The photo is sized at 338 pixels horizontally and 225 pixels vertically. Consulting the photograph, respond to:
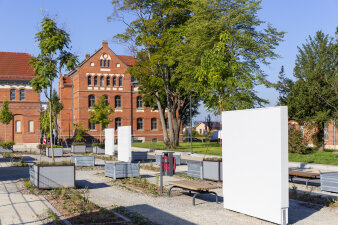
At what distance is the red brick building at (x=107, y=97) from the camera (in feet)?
183

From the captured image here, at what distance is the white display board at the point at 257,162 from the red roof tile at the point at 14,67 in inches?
1722

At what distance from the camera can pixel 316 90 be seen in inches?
1528

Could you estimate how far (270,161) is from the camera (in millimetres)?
7953

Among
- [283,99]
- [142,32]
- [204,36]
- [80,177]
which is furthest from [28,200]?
[283,99]

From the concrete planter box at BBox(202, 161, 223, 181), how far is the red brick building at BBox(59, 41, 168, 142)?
42.0 meters

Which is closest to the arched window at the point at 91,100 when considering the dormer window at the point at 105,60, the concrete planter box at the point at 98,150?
the dormer window at the point at 105,60

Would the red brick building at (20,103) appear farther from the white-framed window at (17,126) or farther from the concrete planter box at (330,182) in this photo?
the concrete planter box at (330,182)

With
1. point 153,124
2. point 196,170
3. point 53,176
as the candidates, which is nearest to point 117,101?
point 153,124

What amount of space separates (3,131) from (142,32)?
2366 centimetres

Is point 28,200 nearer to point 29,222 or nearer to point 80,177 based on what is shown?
point 29,222

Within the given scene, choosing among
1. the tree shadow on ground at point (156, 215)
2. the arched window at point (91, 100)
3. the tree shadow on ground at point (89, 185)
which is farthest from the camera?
the arched window at point (91, 100)

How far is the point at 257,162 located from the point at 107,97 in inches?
1980

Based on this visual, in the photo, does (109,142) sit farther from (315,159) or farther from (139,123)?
(139,123)

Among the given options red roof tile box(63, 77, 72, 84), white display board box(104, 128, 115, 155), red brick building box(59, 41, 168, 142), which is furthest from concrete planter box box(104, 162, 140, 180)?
red roof tile box(63, 77, 72, 84)
